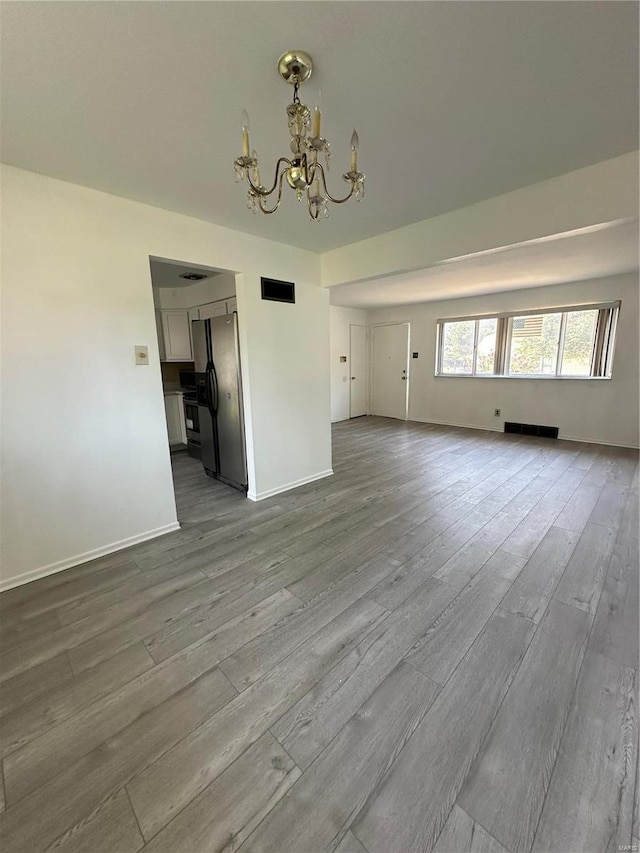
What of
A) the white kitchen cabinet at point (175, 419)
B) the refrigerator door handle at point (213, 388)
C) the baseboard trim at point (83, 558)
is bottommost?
the baseboard trim at point (83, 558)

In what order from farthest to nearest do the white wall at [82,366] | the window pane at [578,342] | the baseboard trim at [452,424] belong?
the baseboard trim at [452,424], the window pane at [578,342], the white wall at [82,366]

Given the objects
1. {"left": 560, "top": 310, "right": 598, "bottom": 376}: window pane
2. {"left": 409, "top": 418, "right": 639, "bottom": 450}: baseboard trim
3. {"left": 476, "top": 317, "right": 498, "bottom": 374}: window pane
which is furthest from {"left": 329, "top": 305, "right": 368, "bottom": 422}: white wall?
{"left": 560, "top": 310, "right": 598, "bottom": 376}: window pane

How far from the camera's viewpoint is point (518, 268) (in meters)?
4.06

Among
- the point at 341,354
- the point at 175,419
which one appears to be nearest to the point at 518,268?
the point at 341,354

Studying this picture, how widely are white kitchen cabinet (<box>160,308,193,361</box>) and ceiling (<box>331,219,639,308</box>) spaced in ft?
7.26

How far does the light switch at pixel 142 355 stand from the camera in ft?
8.22

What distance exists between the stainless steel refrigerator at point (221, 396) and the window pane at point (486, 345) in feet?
15.6

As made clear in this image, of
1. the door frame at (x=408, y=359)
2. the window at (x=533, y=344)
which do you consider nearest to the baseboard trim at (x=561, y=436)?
the door frame at (x=408, y=359)

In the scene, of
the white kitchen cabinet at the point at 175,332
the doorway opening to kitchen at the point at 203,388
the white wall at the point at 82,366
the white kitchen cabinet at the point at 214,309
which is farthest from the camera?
the white kitchen cabinet at the point at 175,332

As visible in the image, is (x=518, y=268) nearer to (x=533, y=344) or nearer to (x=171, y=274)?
(x=533, y=344)

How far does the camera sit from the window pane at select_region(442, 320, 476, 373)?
20.5 feet

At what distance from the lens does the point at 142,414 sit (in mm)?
2582

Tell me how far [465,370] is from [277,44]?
5970mm

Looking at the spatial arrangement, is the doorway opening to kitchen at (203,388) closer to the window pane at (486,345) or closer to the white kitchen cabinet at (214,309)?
the white kitchen cabinet at (214,309)
